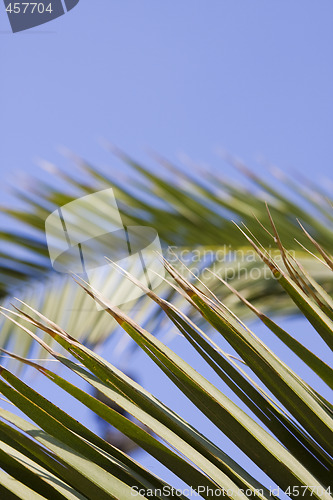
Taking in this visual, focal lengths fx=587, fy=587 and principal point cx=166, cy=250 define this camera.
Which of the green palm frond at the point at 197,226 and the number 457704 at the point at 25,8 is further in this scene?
the number 457704 at the point at 25,8

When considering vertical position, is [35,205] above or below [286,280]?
above

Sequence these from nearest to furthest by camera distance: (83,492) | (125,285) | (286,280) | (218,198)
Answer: (83,492), (286,280), (218,198), (125,285)

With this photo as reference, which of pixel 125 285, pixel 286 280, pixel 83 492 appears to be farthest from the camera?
pixel 125 285

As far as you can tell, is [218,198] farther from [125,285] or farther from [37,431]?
[37,431]

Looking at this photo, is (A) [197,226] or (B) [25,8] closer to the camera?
(A) [197,226]

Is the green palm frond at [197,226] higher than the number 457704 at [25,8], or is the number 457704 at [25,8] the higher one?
the number 457704 at [25,8]

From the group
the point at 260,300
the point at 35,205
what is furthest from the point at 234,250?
the point at 35,205

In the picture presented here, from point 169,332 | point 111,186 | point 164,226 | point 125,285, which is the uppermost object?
point 111,186

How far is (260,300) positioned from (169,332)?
0.93 ft

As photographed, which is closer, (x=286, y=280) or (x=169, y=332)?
(x=286, y=280)

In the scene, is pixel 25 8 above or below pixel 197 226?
above

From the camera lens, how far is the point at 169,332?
171 cm

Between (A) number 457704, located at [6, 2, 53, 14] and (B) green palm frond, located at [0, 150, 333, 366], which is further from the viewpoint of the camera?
(A) number 457704, located at [6, 2, 53, 14]

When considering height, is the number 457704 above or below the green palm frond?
above
